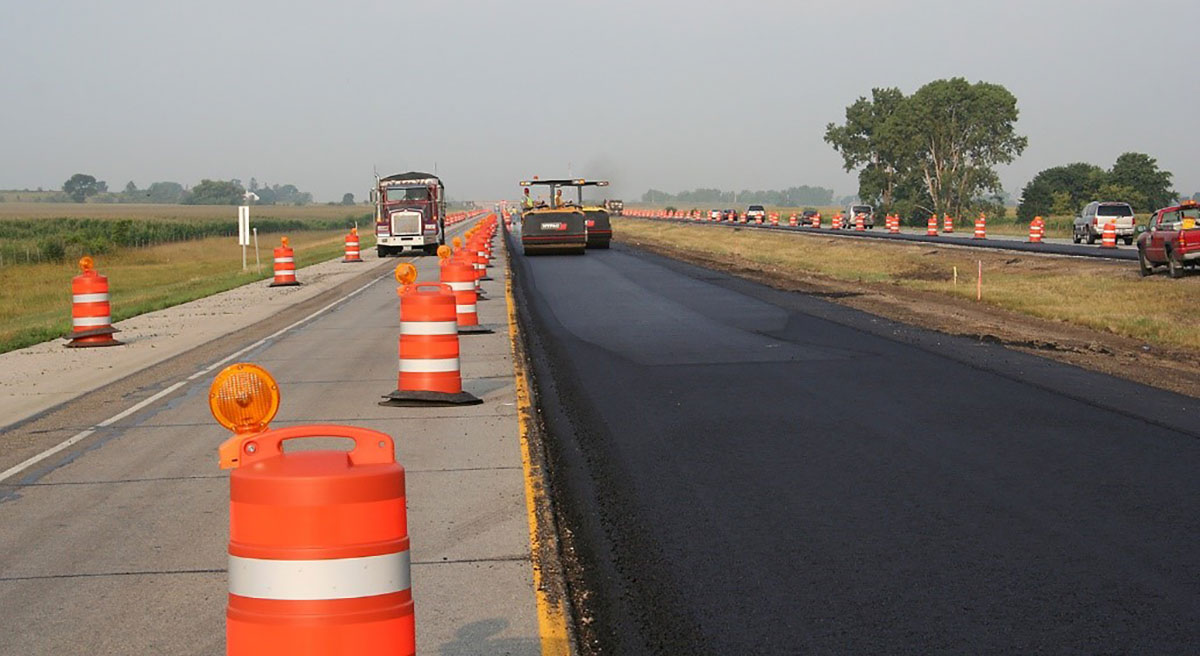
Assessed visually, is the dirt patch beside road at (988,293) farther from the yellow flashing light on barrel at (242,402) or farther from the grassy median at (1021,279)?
the yellow flashing light on barrel at (242,402)

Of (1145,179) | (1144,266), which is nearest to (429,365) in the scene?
(1144,266)

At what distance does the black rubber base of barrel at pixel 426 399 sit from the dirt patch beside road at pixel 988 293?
7.36m

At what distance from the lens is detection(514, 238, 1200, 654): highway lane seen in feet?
19.5

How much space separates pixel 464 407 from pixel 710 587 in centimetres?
612

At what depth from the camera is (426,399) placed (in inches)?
485

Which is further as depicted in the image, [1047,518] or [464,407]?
[464,407]

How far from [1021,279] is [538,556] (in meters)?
27.7

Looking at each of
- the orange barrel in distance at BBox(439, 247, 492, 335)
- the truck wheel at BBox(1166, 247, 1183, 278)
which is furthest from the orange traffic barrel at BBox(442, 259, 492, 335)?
the truck wheel at BBox(1166, 247, 1183, 278)

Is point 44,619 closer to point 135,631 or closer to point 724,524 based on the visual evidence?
point 135,631

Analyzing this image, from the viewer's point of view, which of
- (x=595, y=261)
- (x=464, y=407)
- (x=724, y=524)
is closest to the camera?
(x=724, y=524)

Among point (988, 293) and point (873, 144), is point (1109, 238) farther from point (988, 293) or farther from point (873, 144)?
point (873, 144)

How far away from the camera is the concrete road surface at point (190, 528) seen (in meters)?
→ 5.85

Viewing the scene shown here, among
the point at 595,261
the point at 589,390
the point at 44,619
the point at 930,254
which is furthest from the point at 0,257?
the point at 44,619

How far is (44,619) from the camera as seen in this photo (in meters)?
6.06
